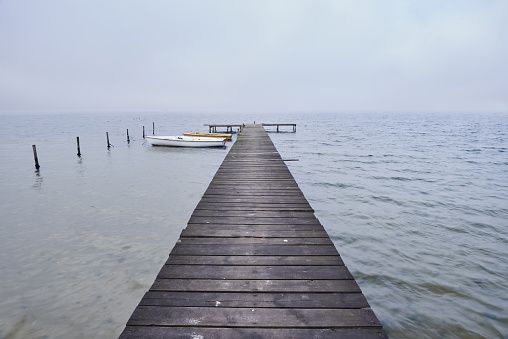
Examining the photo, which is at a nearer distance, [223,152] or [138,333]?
[138,333]

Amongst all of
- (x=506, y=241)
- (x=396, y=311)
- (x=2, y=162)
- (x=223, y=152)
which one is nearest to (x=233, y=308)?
(x=396, y=311)

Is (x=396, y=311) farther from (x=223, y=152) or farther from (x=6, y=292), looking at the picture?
(x=223, y=152)

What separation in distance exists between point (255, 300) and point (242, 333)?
1.56 feet

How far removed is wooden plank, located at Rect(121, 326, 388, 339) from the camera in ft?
8.29

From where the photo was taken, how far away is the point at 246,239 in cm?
459

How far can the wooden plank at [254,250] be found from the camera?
4.10m

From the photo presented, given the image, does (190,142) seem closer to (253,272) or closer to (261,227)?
(261,227)

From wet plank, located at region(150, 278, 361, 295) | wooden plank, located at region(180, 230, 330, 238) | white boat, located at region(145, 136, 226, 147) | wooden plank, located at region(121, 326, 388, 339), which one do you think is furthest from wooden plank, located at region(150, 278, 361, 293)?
white boat, located at region(145, 136, 226, 147)

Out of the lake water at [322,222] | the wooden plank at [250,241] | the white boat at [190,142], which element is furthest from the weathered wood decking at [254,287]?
the white boat at [190,142]

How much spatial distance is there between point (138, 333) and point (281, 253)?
213 cm

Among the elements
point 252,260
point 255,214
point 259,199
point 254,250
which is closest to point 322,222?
point 259,199

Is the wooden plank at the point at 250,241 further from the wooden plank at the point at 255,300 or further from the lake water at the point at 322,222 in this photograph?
the lake water at the point at 322,222

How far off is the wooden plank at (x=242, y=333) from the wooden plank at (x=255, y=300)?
0.32m

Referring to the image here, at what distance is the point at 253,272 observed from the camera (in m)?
3.58
